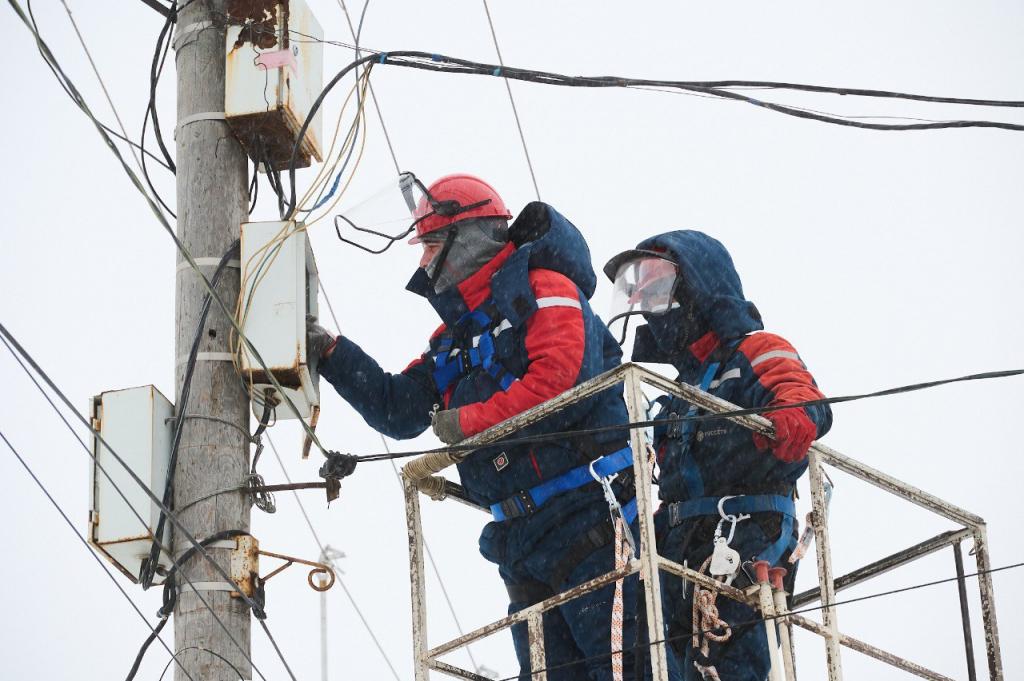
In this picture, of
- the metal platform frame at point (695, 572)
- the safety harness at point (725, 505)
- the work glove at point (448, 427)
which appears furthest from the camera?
the safety harness at point (725, 505)

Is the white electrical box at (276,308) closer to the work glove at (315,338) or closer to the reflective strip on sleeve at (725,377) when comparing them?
the work glove at (315,338)

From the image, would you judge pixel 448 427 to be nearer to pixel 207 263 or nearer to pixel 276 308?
pixel 276 308

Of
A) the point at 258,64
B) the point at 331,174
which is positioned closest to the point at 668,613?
the point at 331,174

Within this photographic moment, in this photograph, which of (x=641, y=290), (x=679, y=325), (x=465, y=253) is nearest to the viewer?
(x=465, y=253)

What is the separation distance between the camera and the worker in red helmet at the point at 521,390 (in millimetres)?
6711

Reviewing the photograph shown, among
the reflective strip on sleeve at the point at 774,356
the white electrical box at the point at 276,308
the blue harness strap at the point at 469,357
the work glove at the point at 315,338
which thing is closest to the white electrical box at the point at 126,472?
the white electrical box at the point at 276,308

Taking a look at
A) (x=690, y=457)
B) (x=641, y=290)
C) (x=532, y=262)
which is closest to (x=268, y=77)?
(x=532, y=262)

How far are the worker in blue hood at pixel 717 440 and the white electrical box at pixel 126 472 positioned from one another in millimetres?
2176

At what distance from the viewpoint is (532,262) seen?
7.19 m

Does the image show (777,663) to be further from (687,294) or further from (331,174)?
(331,174)

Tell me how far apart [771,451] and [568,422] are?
948 millimetres

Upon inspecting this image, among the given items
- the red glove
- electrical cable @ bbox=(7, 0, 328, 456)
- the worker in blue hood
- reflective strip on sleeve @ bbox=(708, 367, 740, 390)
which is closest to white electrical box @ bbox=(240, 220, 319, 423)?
electrical cable @ bbox=(7, 0, 328, 456)

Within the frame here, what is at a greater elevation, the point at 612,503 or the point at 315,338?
the point at 315,338

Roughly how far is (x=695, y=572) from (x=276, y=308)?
2177 mm
